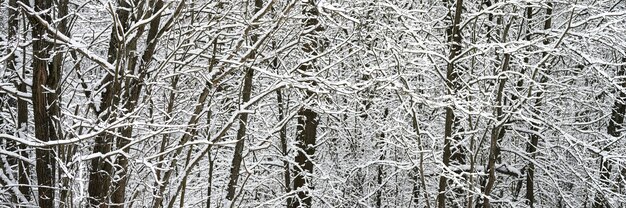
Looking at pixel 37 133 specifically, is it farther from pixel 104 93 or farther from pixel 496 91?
pixel 496 91

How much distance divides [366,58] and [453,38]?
1617mm

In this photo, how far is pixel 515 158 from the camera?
1214cm

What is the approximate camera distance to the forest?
4.95 metres

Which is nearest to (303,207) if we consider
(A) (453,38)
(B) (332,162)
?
(B) (332,162)

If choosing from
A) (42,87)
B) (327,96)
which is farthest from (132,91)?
(327,96)

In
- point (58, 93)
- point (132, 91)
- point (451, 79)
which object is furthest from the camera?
point (451, 79)

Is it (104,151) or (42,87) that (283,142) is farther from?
(42,87)

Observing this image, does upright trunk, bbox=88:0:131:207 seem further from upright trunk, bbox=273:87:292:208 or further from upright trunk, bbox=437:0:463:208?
upright trunk, bbox=273:87:292:208

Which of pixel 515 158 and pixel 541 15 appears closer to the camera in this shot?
pixel 541 15

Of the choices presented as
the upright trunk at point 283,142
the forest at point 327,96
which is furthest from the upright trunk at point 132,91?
the upright trunk at point 283,142

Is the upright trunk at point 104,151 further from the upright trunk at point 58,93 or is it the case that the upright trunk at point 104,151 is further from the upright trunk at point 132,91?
the upright trunk at point 58,93

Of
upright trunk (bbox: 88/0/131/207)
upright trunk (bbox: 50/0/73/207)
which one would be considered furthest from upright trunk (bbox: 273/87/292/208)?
upright trunk (bbox: 50/0/73/207)

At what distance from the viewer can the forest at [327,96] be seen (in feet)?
16.2

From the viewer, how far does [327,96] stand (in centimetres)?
870
